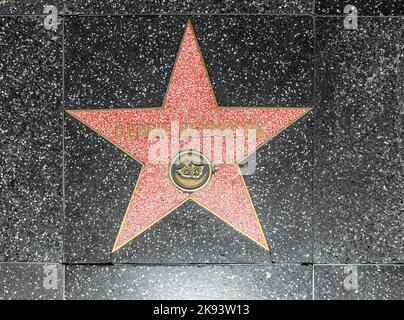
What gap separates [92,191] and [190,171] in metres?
0.36

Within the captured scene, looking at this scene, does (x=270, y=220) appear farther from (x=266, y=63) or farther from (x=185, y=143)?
(x=266, y=63)

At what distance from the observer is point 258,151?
5.35 feet

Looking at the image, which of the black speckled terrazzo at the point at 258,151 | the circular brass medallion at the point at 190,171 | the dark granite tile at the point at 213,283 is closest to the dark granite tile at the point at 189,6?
the black speckled terrazzo at the point at 258,151

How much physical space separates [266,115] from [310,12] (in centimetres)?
40

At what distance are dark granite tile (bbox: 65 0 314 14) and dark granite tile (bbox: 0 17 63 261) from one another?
159 millimetres

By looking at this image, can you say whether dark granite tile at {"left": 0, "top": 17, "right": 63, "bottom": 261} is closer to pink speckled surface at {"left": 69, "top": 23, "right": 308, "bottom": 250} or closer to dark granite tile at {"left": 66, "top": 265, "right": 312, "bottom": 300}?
pink speckled surface at {"left": 69, "top": 23, "right": 308, "bottom": 250}

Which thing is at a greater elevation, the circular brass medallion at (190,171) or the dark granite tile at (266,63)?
the dark granite tile at (266,63)

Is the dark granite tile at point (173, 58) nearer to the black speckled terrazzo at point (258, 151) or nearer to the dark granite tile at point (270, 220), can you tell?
the black speckled terrazzo at point (258, 151)

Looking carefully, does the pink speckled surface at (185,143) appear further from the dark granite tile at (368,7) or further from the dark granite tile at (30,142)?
the dark granite tile at (368,7)

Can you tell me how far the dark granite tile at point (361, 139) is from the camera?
1624 mm

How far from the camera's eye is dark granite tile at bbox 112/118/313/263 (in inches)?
64.2

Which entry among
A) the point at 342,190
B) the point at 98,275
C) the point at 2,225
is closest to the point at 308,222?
the point at 342,190

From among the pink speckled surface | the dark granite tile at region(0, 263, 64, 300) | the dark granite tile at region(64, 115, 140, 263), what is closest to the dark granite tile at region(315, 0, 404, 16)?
the pink speckled surface

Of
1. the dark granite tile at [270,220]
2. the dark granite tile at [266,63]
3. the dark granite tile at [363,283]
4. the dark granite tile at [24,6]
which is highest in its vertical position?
the dark granite tile at [24,6]
